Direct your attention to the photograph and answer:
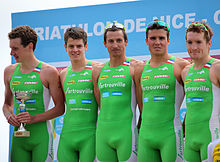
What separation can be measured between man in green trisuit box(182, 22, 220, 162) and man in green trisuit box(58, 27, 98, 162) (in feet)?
4.14

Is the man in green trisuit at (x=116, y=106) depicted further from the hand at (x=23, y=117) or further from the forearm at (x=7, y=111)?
the forearm at (x=7, y=111)

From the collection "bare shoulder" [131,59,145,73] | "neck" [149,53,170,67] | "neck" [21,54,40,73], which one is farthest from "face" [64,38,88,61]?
"neck" [149,53,170,67]

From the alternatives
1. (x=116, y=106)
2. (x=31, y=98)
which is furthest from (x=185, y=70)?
(x=31, y=98)

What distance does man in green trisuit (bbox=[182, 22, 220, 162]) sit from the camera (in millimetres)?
4223

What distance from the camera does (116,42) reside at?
195 inches

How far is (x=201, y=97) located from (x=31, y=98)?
2.25m

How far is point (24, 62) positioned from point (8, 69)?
340 millimetres

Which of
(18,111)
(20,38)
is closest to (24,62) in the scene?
(20,38)

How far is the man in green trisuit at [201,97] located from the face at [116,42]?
890 mm

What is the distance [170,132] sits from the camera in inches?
176

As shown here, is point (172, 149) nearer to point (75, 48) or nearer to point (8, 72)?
point (75, 48)

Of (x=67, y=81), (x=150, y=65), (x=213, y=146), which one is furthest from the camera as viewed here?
(x=67, y=81)

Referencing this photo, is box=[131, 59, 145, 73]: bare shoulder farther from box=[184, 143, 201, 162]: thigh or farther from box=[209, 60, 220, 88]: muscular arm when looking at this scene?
box=[184, 143, 201, 162]: thigh

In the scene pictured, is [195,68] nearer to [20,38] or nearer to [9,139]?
[20,38]
